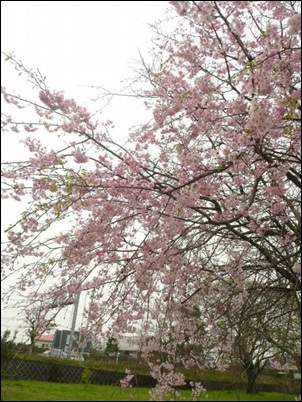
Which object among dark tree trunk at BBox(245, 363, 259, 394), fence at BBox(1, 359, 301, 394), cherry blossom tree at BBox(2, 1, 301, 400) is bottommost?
fence at BBox(1, 359, 301, 394)

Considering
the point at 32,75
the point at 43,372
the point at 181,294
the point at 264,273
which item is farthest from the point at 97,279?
the point at 43,372

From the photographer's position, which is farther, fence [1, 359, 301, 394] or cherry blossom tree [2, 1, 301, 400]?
fence [1, 359, 301, 394]

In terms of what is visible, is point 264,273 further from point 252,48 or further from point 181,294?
point 252,48

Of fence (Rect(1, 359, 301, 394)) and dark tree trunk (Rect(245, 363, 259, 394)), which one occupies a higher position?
dark tree trunk (Rect(245, 363, 259, 394))

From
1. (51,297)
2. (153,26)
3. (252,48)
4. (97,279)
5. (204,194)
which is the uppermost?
(153,26)

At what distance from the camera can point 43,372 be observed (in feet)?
31.0

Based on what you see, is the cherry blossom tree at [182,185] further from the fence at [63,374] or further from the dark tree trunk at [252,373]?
the fence at [63,374]

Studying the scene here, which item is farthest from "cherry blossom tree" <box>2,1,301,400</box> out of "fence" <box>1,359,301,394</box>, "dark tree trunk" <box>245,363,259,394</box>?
"fence" <box>1,359,301,394</box>

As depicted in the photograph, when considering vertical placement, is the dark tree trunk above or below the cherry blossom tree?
below

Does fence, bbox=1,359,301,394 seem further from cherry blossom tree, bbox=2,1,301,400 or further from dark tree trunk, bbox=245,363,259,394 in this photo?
cherry blossom tree, bbox=2,1,301,400

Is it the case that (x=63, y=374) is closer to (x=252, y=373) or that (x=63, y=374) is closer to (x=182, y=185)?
(x=252, y=373)

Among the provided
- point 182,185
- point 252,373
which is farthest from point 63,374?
point 182,185

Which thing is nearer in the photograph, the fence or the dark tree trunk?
the dark tree trunk

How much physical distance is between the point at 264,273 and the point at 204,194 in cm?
121
